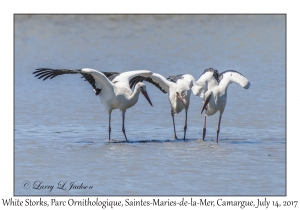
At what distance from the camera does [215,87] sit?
13.1m

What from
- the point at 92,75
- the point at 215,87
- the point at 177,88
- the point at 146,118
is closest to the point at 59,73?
the point at 92,75

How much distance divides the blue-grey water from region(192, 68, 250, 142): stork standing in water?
25.2 inches

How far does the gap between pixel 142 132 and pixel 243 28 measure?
1548 cm

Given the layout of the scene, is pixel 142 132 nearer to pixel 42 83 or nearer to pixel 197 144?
pixel 197 144

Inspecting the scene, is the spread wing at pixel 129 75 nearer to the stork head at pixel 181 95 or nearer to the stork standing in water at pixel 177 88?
the stork standing in water at pixel 177 88

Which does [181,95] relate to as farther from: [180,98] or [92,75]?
[92,75]

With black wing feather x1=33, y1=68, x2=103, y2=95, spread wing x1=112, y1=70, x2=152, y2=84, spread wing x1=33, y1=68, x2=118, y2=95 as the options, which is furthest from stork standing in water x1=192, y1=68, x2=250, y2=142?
black wing feather x1=33, y1=68, x2=103, y2=95

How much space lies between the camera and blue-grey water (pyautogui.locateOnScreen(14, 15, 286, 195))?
10133mm

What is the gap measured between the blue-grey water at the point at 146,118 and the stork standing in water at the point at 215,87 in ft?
2.10

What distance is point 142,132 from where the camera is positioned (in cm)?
1390

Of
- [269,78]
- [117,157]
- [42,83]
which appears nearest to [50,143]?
[117,157]

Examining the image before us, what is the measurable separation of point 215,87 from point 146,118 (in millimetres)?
2431

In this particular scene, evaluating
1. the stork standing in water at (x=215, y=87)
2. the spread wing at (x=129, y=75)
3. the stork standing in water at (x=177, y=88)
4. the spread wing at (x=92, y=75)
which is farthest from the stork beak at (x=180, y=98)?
the spread wing at (x=92, y=75)

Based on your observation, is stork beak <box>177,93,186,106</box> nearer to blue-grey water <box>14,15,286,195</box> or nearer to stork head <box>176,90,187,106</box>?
stork head <box>176,90,187,106</box>
